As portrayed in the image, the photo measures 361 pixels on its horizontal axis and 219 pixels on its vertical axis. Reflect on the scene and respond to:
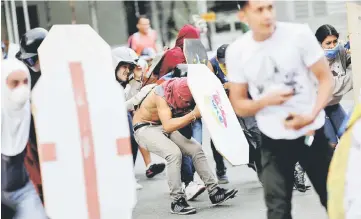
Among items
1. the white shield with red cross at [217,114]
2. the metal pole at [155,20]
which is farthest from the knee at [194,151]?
the metal pole at [155,20]

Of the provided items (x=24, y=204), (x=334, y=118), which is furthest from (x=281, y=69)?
(x=334, y=118)

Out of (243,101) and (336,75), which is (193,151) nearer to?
(336,75)

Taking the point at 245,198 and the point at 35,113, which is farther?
the point at 245,198

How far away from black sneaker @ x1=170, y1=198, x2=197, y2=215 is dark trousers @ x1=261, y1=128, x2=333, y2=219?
227cm

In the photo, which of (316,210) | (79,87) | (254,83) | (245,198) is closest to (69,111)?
(79,87)

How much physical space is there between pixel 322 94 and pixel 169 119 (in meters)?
2.18

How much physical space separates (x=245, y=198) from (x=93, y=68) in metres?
3.06

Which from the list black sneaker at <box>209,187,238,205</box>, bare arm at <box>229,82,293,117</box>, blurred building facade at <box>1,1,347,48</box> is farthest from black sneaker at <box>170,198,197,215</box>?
blurred building facade at <box>1,1,347,48</box>

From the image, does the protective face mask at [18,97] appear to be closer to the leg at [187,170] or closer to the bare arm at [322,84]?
the bare arm at [322,84]

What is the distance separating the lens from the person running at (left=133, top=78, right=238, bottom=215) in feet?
18.2

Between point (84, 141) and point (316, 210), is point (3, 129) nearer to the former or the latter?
point (84, 141)

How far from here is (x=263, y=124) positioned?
3625mm

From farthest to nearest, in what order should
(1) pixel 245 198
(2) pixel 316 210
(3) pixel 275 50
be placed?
(1) pixel 245 198
(2) pixel 316 210
(3) pixel 275 50

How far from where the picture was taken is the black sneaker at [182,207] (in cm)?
590
